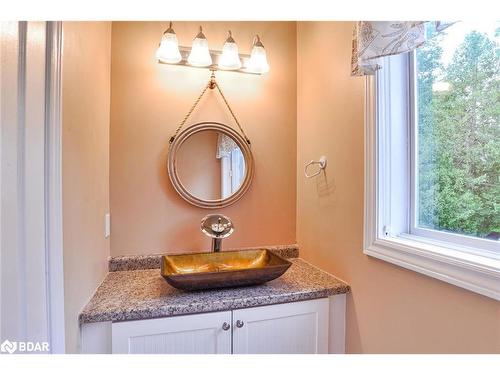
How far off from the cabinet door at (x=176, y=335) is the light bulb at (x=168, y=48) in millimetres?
1277

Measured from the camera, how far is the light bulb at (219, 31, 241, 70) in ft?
4.95

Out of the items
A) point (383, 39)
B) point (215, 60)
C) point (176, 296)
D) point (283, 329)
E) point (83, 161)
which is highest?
point (215, 60)

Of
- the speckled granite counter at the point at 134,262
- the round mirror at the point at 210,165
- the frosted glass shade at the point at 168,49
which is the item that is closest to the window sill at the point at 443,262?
the round mirror at the point at 210,165

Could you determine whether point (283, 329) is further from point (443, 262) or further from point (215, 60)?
point (215, 60)

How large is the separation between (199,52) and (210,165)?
2.05 feet

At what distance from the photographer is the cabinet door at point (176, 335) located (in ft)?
3.34

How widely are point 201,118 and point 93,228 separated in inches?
32.7

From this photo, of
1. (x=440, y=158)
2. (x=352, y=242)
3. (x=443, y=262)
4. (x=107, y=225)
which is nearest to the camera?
(x=443, y=262)

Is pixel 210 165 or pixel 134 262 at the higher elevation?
pixel 210 165

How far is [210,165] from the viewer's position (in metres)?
1.61

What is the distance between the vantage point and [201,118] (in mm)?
1591

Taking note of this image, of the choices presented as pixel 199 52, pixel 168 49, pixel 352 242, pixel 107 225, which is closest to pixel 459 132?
pixel 352 242

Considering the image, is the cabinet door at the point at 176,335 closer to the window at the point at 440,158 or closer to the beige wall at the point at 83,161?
the beige wall at the point at 83,161
